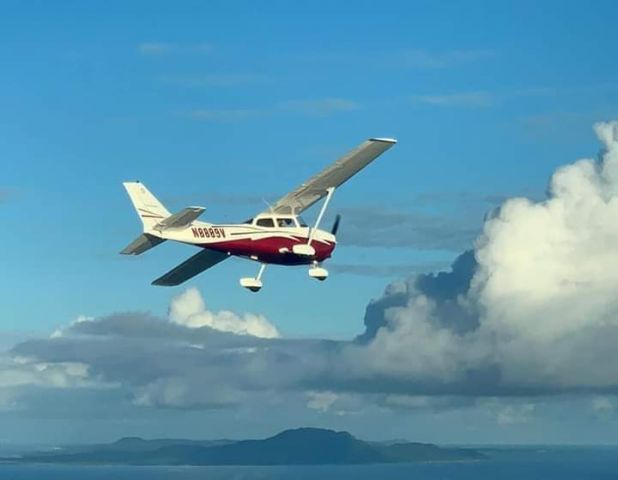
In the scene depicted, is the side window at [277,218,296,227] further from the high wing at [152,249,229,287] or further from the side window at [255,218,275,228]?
the high wing at [152,249,229,287]

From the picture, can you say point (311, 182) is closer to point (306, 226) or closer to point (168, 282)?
point (306, 226)

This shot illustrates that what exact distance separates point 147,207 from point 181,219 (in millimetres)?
5815

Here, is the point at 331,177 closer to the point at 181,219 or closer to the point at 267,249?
the point at 267,249

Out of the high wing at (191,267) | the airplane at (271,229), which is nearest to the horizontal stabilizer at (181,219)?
the airplane at (271,229)

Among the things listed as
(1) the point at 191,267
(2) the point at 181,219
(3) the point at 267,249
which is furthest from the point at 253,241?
(1) the point at 191,267

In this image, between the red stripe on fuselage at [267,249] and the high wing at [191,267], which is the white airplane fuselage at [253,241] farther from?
the high wing at [191,267]

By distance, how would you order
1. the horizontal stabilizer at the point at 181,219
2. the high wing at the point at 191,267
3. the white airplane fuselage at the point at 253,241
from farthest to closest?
the high wing at the point at 191,267, the white airplane fuselage at the point at 253,241, the horizontal stabilizer at the point at 181,219

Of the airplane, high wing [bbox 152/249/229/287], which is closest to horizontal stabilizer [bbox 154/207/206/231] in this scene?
the airplane

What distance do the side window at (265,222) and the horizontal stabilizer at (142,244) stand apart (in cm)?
678

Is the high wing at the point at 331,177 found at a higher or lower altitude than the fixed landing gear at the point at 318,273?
higher

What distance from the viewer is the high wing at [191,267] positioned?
98438 mm

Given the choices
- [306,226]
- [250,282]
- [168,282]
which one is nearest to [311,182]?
[306,226]

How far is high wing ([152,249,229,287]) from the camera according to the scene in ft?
323

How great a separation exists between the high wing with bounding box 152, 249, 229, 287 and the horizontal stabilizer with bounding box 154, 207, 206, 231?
10101 mm
